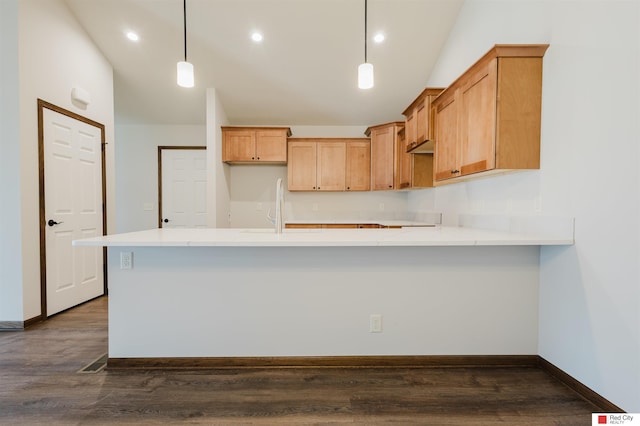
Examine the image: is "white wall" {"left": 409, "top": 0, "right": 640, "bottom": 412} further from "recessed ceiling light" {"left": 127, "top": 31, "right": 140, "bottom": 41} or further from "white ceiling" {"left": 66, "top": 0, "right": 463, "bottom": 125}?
"recessed ceiling light" {"left": 127, "top": 31, "right": 140, "bottom": 41}

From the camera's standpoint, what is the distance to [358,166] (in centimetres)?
513

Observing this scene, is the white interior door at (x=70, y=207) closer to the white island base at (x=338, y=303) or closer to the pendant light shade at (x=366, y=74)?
the white island base at (x=338, y=303)

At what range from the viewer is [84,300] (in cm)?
365

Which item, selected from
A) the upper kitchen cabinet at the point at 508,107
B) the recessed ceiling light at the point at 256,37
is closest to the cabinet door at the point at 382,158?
the recessed ceiling light at the point at 256,37

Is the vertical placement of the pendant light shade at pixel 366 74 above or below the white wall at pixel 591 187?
above

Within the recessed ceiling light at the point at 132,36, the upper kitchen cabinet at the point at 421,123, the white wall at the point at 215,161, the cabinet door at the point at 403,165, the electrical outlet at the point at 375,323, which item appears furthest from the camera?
the white wall at the point at 215,161

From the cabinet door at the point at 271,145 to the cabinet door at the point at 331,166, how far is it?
57 centimetres

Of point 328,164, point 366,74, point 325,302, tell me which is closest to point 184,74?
point 366,74

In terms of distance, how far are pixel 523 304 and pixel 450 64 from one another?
2.81 m

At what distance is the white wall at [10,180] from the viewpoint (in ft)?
9.34

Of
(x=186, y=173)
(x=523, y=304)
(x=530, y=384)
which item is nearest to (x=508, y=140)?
(x=523, y=304)

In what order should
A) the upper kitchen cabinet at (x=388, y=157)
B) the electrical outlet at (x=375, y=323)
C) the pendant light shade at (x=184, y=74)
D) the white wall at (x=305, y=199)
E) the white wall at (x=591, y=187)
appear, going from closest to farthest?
the white wall at (x=591, y=187) → the electrical outlet at (x=375, y=323) → the pendant light shade at (x=184, y=74) → the upper kitchen cabinet at (x=388, y=157) → the white wall at (x=305, y=199)

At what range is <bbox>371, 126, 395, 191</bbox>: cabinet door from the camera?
184 inches

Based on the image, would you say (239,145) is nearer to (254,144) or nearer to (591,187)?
(254,144)
